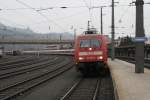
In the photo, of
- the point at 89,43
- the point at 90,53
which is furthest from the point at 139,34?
the point at 89,43

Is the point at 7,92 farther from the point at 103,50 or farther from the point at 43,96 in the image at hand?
the point at 103,50

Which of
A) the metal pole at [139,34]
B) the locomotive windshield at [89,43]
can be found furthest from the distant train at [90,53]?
the metal pole at [139,34]

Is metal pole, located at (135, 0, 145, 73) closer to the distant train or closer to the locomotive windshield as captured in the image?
the distant train

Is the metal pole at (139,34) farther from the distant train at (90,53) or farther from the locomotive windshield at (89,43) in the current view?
the locomotive windshield at (89,43)

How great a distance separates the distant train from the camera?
25.8 metres

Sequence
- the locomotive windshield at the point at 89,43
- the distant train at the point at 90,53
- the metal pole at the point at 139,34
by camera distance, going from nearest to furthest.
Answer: the metal pole at the point at 139,34 → the distant train at the point at 90,53 → the locomotive windshield at the point at 89,43

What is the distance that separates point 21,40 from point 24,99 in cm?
13355

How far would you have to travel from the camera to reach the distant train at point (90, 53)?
25844 millimetres

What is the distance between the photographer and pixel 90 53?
26.0m

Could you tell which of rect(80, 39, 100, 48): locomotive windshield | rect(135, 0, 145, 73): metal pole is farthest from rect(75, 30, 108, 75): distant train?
rect(135, 0, 145, 73): metal pole

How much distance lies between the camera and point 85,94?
17.1 metres

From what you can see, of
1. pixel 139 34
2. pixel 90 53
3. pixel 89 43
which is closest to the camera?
pixel 139 34

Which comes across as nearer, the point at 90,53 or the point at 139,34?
the point at 139,34

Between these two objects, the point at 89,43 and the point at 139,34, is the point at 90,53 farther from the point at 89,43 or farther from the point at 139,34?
the point at 139,34
